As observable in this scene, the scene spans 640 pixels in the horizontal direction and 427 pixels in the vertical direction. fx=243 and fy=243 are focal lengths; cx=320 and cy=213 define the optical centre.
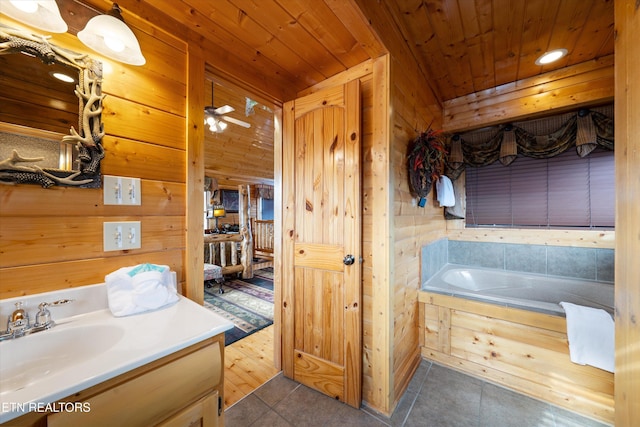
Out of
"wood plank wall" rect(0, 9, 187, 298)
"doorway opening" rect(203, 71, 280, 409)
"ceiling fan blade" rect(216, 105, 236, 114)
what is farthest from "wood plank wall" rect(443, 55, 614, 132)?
"wood plank wall" rect(0, 9, 187, 298)

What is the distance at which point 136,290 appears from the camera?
0.99 metres

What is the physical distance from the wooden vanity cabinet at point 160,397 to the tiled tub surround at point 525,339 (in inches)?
70.8

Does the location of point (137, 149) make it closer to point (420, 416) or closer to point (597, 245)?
point (420, 416)

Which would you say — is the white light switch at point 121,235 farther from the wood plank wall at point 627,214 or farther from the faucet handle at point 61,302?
the wood plank wall at point 627,214

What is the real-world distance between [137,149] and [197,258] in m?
0.61

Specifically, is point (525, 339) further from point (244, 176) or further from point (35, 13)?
point (244, 176)

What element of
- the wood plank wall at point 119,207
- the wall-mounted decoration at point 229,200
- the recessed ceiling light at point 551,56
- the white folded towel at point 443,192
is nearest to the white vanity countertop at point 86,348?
the wood plank wall at point 119,207

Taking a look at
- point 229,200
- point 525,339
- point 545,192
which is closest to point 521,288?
point 525,339

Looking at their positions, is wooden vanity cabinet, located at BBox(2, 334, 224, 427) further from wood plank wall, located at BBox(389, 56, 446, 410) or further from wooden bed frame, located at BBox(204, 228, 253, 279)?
wooden bed frame, located at BBox(204, 228, 253, 279)

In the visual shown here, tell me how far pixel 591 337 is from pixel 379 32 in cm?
224

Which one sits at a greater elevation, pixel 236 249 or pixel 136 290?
pixel 136 290

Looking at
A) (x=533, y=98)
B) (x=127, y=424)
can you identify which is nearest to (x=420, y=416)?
(x=127, y=424)

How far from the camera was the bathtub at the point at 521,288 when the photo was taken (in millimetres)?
1800

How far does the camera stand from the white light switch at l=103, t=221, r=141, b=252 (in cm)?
105
